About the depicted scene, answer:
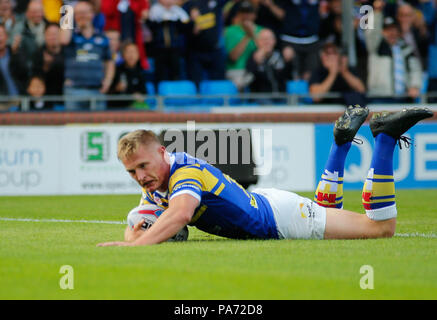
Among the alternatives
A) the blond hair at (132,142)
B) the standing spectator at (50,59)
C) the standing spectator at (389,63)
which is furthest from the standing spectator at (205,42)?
the blond hair at (132,142)

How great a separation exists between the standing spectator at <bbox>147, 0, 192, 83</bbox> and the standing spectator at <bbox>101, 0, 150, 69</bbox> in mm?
275

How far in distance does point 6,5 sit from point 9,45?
35.2 inches

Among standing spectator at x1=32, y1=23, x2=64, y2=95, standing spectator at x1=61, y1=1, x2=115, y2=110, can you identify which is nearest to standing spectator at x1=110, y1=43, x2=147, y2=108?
standing spectator at x1=61, y1=1, x2=115, y2=110

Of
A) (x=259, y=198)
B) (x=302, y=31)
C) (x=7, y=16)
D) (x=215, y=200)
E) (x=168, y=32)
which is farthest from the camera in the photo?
(x=302, y=31)

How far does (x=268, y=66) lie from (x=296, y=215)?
10.9 metres

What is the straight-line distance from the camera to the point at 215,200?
752 centimetres

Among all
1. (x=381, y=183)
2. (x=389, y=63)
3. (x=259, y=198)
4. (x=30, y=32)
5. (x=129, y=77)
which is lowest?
(x=259, y=198)

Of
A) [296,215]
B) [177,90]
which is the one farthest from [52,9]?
[296,215]

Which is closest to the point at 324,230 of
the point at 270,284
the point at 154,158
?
the point at 154,158

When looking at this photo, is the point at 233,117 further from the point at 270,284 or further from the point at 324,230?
the point at 270,284

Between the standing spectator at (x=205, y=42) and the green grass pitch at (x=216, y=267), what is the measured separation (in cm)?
953

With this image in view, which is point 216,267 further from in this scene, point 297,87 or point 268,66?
point 297,87

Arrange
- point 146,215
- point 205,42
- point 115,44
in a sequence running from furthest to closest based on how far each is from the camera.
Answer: point 205,42
point 115,44
point 146,215

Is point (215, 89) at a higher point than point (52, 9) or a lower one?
lower
